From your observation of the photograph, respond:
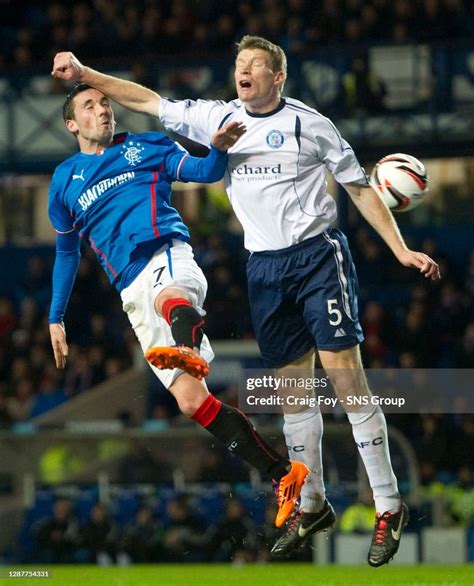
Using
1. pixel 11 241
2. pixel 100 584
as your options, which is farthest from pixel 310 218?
pixel 11 241

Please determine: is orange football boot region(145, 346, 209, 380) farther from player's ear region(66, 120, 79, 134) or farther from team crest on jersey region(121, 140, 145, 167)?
player's ear region(66, 120, 79, 134)

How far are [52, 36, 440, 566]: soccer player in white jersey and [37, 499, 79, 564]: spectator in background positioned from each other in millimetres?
6378

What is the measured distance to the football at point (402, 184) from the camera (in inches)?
339

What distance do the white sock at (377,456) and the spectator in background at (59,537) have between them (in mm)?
6712

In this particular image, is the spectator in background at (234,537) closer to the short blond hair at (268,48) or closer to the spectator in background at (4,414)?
the spectator in background at (4,414)

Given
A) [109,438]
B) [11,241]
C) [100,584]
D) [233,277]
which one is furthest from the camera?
[11,241]

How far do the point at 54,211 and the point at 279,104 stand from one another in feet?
5.05

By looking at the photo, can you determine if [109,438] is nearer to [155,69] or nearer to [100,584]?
[155,69]

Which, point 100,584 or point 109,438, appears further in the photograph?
point 109,438

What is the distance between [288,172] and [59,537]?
742 cm

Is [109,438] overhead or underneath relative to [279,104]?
underneath

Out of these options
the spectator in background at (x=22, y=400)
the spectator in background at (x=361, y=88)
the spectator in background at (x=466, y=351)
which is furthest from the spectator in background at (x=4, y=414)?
the spectator in background at (x=361, y=88)

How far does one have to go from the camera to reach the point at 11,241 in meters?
21.5

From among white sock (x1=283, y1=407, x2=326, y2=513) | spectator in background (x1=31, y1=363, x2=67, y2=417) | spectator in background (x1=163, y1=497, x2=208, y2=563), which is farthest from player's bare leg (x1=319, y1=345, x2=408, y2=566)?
spectator in background (x1=31, y1=363, x2=67, y2=417)
